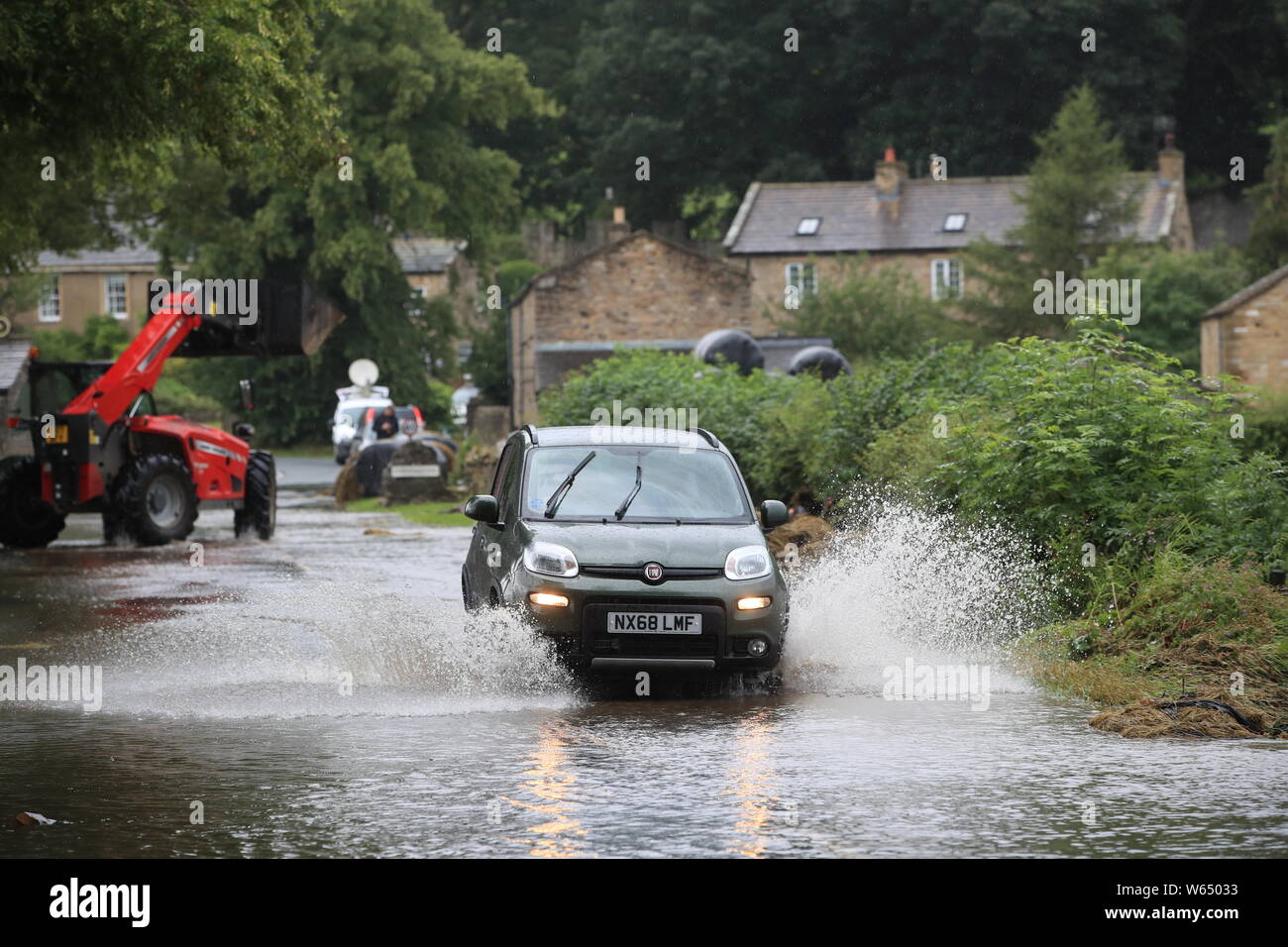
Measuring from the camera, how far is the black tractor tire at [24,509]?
2600 centimetres

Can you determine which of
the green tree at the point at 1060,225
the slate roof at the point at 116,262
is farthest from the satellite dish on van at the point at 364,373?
the slate roof at the point at 116,262

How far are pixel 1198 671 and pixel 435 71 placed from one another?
5726 cm

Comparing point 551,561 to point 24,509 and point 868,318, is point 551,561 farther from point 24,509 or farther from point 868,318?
point 868,318

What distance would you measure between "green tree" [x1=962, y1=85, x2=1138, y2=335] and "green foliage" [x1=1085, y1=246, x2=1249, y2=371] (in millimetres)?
4588

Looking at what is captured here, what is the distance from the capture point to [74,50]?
749 inches

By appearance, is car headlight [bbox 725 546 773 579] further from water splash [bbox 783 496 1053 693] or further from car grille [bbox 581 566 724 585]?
water splash [bbox 783 496 1053 693]

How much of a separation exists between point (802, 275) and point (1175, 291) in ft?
55.7

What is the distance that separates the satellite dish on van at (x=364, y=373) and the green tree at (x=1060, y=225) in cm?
1920

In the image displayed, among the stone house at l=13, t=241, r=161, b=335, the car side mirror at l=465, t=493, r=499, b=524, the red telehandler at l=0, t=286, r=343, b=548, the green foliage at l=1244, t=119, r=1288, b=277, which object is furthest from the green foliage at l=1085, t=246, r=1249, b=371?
the stone house at l=13, t=241, r=161, b=335

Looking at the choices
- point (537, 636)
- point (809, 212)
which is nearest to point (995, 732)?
point (537, 636)

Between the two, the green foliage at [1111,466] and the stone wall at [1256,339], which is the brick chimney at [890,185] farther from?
the green foliage at [1111,466]

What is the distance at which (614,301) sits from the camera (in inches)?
2630
